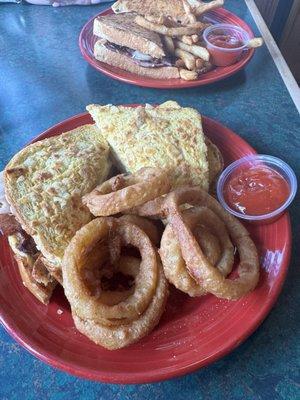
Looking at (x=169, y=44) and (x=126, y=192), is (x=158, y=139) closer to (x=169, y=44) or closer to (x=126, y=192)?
(x=126, y=192)

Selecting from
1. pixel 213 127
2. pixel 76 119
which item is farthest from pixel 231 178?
pixel 76 119

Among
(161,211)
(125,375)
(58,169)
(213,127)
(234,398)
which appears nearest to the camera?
(125,375)

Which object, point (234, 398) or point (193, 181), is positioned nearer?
point (234, 398)

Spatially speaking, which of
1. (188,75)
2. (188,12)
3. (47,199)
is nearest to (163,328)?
(47,199)

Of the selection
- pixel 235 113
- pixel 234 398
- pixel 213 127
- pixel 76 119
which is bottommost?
pixel 234 398

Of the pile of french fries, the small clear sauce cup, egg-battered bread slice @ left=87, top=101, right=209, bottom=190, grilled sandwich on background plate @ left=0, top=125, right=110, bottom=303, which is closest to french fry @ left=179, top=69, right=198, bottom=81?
the pile of french fries

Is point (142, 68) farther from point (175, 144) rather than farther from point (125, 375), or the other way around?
point (125, 375)

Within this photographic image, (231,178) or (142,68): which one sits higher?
(142,68)

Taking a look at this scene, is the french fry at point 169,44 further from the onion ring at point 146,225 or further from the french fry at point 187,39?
the onion ring at point 146,225

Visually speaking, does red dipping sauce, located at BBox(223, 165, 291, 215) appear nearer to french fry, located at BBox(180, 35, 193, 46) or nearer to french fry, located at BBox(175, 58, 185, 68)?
french fry, located at BBox(175, 58, 185, 68)
